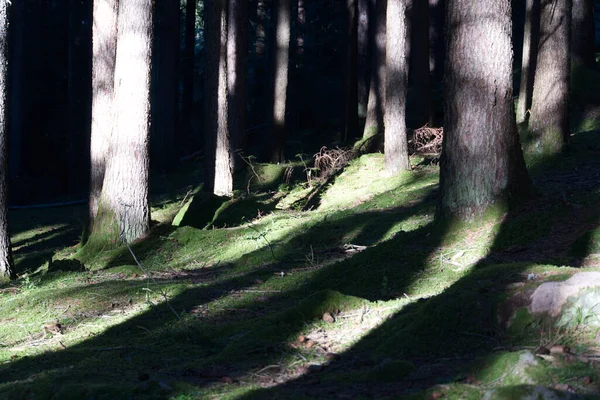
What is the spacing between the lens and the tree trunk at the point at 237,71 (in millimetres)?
21469

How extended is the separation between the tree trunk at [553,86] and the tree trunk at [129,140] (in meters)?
6.76

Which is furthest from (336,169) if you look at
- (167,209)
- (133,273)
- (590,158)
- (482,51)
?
(482,51)

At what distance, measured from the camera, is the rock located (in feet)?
15.3

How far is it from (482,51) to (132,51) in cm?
663

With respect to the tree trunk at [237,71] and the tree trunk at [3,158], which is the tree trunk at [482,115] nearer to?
the tree trunk at [3,158]

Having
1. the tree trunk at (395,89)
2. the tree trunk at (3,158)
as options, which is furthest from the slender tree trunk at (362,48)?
the tree trunk at (3,158)

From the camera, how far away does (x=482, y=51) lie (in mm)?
8125

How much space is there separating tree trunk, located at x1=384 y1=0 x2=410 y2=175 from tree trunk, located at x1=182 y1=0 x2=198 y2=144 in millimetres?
18708

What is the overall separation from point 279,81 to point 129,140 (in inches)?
419

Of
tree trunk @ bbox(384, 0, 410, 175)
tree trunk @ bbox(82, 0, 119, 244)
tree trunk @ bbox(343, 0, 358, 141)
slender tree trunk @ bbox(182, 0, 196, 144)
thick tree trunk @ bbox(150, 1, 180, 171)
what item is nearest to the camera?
tree trunk @ bbox(82, 0, 119, 244)

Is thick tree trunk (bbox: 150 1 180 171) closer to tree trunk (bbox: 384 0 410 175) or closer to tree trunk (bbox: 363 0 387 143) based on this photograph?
tree trunk (bbox: 363 0 387 143)

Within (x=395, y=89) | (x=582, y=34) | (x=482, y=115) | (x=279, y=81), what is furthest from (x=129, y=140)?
(x=582, y=34)

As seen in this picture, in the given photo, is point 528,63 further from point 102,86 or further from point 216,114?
point 102,86

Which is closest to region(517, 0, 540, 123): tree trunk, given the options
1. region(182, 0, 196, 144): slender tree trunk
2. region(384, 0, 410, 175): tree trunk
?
region(384, 0, 410, 175): tree trunk
